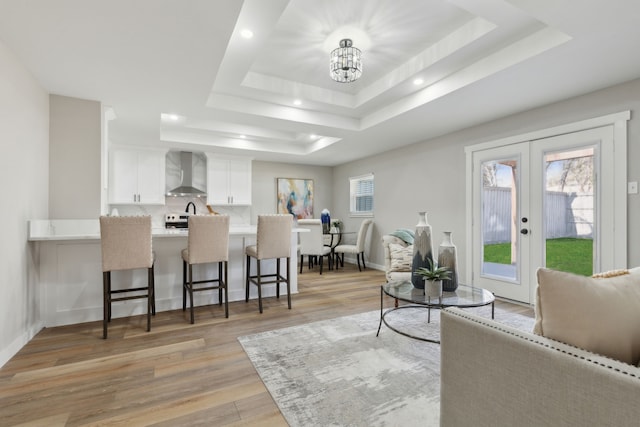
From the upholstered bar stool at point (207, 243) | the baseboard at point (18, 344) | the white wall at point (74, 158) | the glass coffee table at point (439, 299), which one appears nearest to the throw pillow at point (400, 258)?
the glass coffee table at point (439, 299)

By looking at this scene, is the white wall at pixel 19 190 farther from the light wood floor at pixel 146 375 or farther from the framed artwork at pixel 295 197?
the framed artwork at pixel 295 197

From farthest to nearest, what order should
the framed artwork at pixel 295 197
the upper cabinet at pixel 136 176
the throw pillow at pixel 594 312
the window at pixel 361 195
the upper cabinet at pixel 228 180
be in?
the framed artwork at pixel 295 197 < the window at pixel 361 195 < the upper cabinet at pixel 228 180 < the upper cabinet at pixel 136 176 < the throw pillow at pixel 594 312

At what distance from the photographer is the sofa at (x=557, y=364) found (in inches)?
29.9

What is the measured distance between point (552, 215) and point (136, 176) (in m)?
6.38

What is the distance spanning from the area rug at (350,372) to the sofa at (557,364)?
77 cm

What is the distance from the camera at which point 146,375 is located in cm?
215

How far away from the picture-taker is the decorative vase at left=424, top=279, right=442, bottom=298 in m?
2.48

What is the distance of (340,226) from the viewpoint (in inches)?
285

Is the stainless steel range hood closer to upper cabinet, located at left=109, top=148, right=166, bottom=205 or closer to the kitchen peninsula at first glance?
upper cabinet, located at left=109, top=148, right=166, bottom=205

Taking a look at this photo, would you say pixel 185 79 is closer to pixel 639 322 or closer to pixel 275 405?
pixel 275 405

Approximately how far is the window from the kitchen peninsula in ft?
13.1

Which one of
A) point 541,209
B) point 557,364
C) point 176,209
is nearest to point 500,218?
point 541,209

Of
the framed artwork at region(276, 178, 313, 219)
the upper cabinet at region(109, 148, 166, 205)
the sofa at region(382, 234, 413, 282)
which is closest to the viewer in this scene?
the sofa at region(382, 234, 413, 282)

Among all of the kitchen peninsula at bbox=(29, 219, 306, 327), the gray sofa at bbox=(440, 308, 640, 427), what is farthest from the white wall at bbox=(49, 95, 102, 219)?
the gray sofa at bbox=(440, 308, 640, 427)
